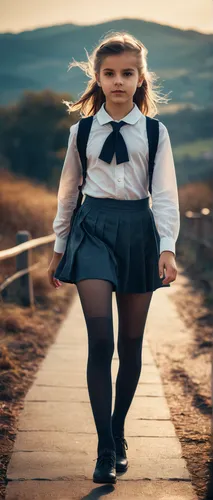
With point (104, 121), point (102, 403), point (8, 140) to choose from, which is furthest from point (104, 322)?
point (8, 140)

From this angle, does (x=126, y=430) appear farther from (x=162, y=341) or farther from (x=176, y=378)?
(x=162, y=341)

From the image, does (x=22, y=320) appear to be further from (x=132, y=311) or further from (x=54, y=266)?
(x=132, y=311)

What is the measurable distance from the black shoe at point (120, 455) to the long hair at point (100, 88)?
1.33 meters

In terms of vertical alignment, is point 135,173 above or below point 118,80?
below

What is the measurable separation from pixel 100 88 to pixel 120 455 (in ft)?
4.84

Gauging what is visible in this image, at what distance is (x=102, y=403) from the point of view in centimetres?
279

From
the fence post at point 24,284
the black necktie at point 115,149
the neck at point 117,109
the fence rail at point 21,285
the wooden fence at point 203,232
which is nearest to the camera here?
the black necktie at point 115,149

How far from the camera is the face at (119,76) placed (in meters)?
2.89

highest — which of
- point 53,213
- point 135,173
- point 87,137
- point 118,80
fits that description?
point 118,80

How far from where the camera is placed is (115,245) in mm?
2889

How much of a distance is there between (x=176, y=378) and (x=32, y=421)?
138 cm

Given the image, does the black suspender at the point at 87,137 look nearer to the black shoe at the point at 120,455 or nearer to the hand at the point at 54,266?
the hand at the point at 54,266

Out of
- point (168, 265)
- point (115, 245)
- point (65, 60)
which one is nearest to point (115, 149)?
point (115, 245)

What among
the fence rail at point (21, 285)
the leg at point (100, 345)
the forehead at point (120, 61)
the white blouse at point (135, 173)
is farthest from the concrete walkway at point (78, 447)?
the fence rail at point (21, 285)
